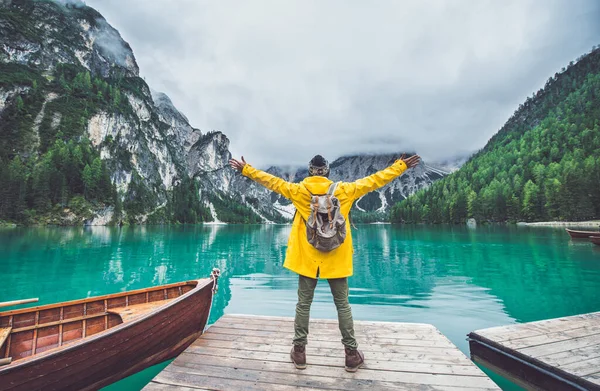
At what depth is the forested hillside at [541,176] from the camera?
75.8 metres

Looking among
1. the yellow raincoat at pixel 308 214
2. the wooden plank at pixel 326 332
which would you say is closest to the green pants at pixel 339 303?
the yellow raincoat at pixel 308 214

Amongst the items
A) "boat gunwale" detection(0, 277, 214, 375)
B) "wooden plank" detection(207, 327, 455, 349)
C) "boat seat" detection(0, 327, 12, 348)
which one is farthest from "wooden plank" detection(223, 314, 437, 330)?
"boat seat" detection(0, 327, 12, 348)

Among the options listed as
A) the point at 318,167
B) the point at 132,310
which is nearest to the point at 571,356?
the point at 318,167

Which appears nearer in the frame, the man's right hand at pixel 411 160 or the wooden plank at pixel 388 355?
the man's right hand at pixel 411 160

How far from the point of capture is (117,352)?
5.41 meters

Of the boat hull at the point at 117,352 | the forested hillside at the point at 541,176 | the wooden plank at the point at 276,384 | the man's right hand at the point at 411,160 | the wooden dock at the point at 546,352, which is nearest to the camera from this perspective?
the wooden plank at the point at 276,384

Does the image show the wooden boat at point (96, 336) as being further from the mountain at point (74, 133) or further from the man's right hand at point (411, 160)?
the mountain at point (74, 133)

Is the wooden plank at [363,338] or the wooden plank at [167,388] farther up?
the wooden plank at [363,338]

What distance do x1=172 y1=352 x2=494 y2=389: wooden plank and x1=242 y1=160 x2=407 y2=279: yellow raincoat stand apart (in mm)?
1487

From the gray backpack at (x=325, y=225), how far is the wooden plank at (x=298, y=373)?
192 centimetres

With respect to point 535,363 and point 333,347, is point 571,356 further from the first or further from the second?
point 333,347

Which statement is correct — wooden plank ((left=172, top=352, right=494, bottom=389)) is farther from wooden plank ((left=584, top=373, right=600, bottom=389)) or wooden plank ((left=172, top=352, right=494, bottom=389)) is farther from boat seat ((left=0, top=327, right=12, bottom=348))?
boat seat ((left=0, top=327, right=12, bottom=348))

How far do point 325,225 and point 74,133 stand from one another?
15325 cm

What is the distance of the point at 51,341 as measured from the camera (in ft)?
21.4
